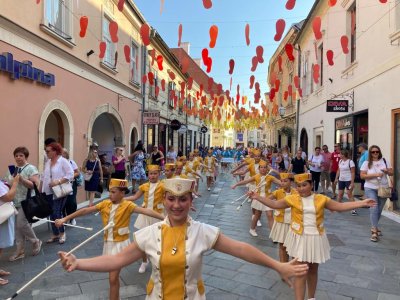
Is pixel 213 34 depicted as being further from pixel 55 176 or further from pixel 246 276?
pixel 246 276

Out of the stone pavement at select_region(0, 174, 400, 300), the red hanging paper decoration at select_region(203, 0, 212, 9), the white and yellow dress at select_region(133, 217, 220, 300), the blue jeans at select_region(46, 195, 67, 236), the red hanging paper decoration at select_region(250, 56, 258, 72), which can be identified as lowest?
the stone pavement at select_region(0, 174, 400, 300)

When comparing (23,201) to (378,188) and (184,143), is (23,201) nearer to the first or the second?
(378,188)

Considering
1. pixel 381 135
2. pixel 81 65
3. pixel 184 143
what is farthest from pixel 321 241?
pixel 184 143

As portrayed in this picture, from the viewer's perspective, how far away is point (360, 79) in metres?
11.6

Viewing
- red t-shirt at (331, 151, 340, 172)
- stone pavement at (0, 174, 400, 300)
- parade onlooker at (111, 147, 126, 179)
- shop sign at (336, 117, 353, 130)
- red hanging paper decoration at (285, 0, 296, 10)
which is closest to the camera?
stone pavement at (0, 174, 400, 300)

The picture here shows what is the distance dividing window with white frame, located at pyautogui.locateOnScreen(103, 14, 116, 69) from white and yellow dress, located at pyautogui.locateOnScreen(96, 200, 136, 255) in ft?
31.5

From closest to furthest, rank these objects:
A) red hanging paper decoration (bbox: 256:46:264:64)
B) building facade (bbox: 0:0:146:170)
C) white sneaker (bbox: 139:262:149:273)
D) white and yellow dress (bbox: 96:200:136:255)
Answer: white and yellow dress (bbox: 96:200:136:255), white sneaker (bbox: 139:262:149:273), building facade (bbox: 0:0:146:170), red hanging paper decoration (bbox: 256:46:264:64)

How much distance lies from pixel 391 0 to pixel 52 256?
9.80 metres

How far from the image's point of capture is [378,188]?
6.71 metres

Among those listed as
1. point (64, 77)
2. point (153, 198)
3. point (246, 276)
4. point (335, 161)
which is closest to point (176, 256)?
point (246, 276)

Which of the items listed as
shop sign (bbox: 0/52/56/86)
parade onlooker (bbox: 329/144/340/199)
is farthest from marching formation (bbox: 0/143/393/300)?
parade onlooker (bbox: 329/144/340/199)

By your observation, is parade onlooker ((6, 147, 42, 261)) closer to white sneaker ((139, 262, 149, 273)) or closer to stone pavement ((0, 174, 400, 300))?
stone pavement ((0, 174, 400, 300))

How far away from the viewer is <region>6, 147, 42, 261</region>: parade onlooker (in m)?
5.47

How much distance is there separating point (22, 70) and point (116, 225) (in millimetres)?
5319
